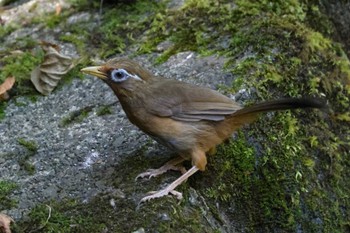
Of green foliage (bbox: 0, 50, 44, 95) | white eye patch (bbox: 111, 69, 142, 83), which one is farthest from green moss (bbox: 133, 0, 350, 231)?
green foliage (bbox: 0, 50, 44, 95)

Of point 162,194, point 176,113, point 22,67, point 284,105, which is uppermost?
point 284,105

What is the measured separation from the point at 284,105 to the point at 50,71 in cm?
198

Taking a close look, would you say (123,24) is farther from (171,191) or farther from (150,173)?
(171,191)

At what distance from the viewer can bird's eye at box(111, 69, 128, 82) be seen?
12.8ft

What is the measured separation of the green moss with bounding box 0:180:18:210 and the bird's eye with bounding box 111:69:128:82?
0.81 metres

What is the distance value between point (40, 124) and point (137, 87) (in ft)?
2.97

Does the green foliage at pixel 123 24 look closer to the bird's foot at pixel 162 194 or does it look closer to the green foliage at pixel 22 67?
the green foliage at pixel 22 67

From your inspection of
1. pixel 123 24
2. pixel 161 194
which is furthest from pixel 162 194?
pixel 123 24

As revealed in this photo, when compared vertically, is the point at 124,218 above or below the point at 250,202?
above

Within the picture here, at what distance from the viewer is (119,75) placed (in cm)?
391

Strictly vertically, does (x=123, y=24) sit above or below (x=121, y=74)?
below

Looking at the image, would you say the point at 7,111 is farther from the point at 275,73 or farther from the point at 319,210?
the point at 319,210

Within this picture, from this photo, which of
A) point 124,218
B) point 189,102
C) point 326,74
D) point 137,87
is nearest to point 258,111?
point 189,102

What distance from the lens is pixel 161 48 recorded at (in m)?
5.16
